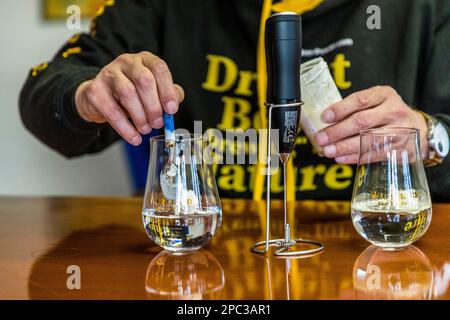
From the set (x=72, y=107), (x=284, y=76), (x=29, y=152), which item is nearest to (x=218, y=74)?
(x=72, y=107)

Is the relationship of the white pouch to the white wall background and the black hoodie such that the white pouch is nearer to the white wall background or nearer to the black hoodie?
the black hoodie

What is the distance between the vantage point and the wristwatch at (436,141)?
0.99m

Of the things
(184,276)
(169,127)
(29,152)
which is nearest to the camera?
(184,276)

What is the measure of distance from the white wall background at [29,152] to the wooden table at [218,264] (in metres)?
1.20

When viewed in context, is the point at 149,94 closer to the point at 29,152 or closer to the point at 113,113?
the point at 113,113

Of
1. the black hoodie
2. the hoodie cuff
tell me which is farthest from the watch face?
the hoodie cuff

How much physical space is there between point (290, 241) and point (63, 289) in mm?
282

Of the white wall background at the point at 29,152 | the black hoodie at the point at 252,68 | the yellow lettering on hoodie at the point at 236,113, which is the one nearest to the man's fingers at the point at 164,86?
the black hoodie at the point at 252,68

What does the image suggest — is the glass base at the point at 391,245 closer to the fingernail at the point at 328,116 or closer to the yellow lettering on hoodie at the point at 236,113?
the fingernail at the point at 328,116

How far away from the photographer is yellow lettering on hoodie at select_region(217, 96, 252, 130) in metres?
1.26

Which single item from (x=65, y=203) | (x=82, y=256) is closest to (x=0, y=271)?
(x=82, y=256)

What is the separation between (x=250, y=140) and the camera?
124 cm

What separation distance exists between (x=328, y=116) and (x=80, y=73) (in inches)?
19.5

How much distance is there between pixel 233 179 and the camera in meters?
1.27
